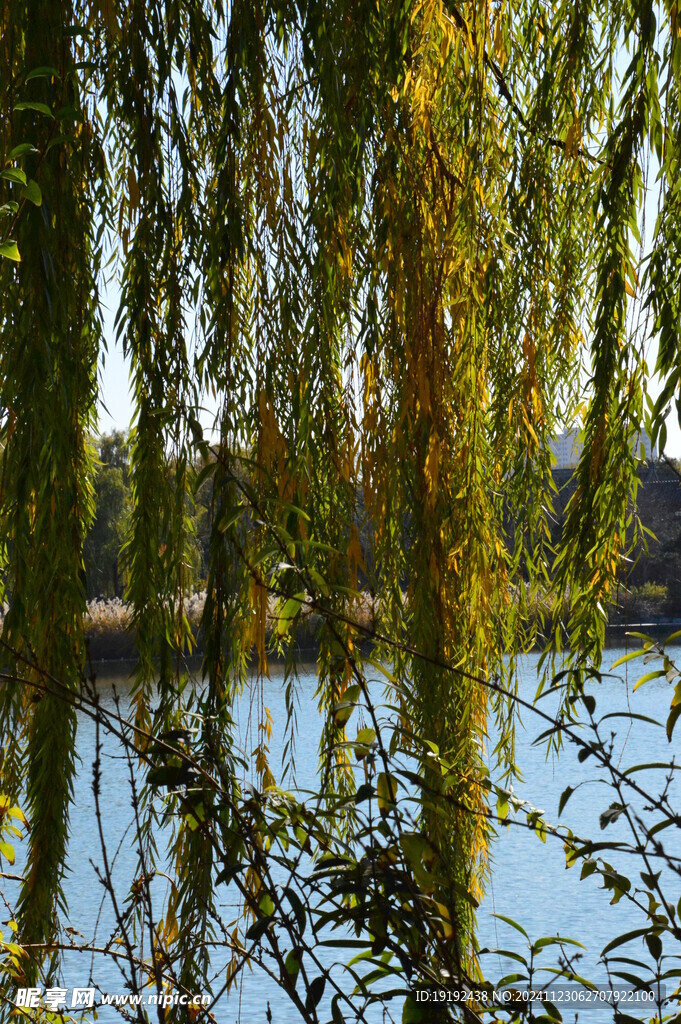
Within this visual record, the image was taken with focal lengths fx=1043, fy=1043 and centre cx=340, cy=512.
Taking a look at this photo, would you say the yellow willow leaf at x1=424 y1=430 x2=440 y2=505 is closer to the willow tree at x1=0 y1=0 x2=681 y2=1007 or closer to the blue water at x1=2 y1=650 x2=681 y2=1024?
the willow tree at x1=0 y1=0 x2=681 y2=1007

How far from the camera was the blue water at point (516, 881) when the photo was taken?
11.1ft

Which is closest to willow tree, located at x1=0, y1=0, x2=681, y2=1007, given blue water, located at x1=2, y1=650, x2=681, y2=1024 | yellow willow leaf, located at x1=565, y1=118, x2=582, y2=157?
yellow willow leaf, located at x1=565, y1=118, x2=582, y2=157

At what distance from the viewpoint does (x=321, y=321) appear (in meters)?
1.34

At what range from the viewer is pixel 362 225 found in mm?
1463

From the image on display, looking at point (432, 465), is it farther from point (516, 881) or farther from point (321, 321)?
point (516, 881)

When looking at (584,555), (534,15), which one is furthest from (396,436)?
(534,15)

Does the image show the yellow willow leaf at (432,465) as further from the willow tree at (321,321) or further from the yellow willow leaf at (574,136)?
the yellow willow leaf at (574,136)

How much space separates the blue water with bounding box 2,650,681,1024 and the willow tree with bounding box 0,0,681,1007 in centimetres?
109

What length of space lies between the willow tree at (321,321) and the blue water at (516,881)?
109cm

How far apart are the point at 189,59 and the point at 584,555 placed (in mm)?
865

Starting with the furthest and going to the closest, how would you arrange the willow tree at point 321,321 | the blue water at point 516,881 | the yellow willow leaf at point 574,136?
the blue water at point 516,881 < the yellow willow leaf at point 574,136 < the willow tree at point 321,321

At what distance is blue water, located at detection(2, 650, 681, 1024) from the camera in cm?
338

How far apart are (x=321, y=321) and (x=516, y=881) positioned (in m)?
3.39

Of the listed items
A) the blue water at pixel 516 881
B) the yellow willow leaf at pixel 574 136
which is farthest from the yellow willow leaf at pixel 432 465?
the blue water at pixel 516 881
